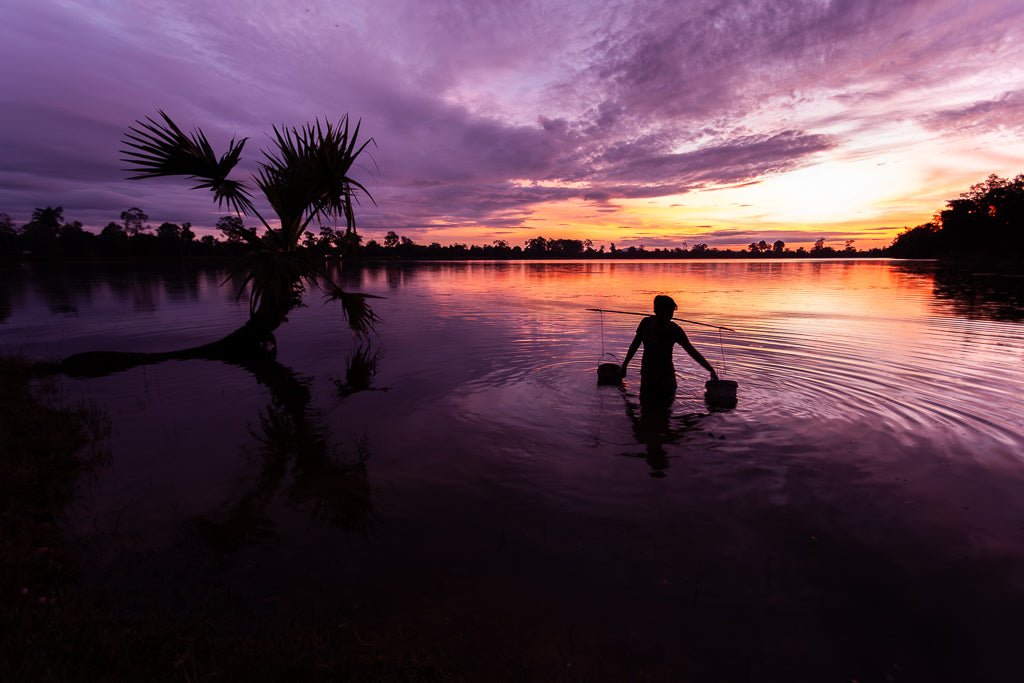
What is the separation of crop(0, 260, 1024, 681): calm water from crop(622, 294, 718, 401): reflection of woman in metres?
0.62

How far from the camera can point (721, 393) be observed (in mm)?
8883

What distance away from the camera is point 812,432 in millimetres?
7773

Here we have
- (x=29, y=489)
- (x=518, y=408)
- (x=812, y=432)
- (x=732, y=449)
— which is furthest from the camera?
(x=518, y=408)

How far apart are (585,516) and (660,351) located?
4.78 meters

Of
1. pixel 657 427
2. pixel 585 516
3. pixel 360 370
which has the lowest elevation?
pixel 585 516

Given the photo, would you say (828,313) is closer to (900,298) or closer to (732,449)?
(900,298)

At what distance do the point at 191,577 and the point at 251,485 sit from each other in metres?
1.92

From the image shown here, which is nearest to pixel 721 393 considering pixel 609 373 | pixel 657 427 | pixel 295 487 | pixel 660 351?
pixel 660 351

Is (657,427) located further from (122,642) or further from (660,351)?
(122,642)

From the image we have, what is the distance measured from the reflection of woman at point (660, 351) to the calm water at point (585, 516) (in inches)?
24.2

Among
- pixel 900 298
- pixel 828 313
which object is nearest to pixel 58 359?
pixel 828 313

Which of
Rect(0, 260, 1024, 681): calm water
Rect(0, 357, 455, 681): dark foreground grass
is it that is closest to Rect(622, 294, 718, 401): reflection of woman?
Rect(0, 260, 1024, 681): calm water

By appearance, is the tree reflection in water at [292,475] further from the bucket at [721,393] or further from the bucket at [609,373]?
the bucket at [721,393]

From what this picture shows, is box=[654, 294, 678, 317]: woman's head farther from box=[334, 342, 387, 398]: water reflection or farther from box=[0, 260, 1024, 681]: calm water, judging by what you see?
box=[334, 342, 387, 398]: water reflection
